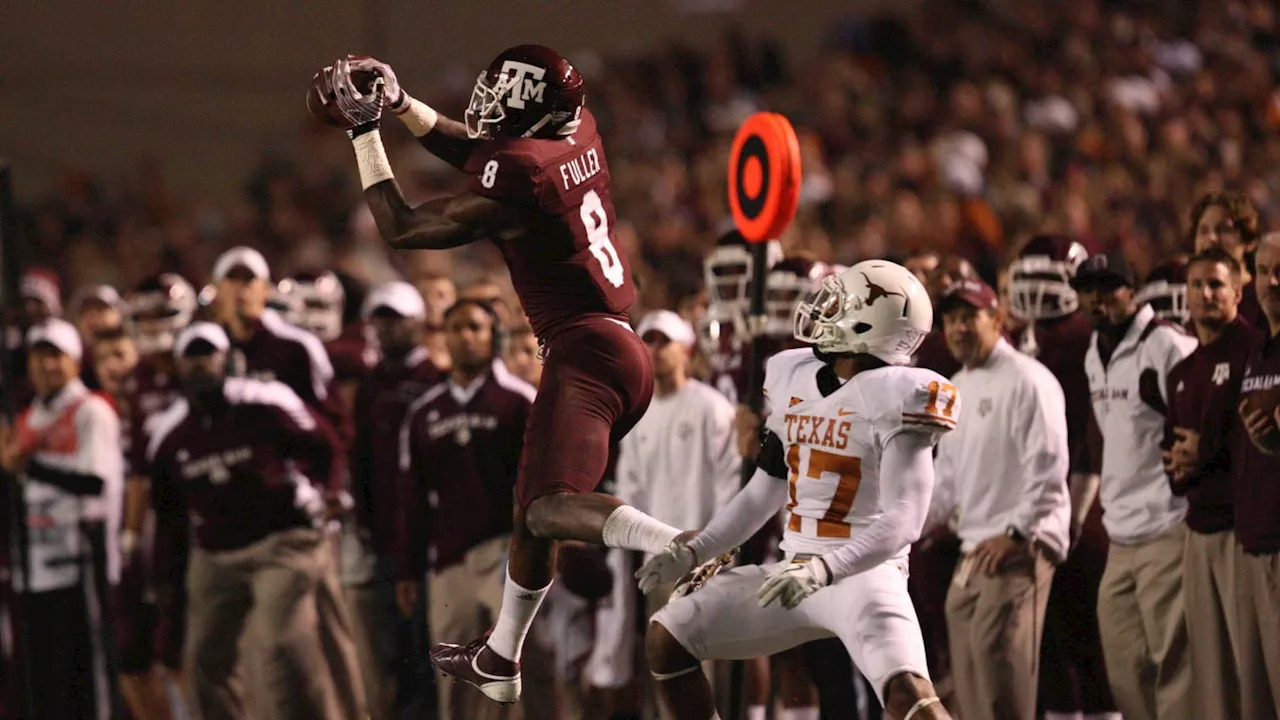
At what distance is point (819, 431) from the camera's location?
236 inches

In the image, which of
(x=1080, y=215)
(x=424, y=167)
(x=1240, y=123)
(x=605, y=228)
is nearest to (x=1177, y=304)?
(x=605, y=228)

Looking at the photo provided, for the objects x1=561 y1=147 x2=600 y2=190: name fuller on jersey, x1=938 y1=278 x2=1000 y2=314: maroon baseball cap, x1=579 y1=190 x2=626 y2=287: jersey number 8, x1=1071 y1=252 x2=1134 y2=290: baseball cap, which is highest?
x1=561 y1=147 x2=600 y2=190: name fuller on jersey

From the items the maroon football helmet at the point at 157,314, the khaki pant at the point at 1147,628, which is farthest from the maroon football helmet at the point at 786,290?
the maroon football helmet at the point at 157,314

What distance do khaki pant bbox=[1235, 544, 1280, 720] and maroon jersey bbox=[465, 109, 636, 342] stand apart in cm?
246

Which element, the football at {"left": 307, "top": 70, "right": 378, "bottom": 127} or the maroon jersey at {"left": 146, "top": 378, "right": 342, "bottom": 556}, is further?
the maroon jersey at {"left": 146, "top": 378, "right": 342, "bottom": 556}

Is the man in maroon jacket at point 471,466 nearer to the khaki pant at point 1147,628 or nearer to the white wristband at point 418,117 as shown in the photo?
the white wristband at point 418,117

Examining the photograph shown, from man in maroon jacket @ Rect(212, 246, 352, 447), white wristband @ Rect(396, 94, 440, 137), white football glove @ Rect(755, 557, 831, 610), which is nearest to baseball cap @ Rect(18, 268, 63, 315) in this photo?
man in maroon jacket @ Rect(212, 246, 352, 447)

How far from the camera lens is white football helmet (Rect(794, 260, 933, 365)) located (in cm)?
605

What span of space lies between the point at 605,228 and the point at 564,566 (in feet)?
9.99

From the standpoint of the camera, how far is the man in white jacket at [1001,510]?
753 cm

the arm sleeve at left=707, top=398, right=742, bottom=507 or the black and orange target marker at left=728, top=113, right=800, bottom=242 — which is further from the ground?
the black and orange target marker at left=728, top=113, right=800, bottom=242

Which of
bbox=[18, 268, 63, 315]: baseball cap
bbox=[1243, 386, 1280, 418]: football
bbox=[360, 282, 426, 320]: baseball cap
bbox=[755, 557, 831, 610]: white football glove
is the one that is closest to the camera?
bbox=[755, 557, 831, 610]: white football glove

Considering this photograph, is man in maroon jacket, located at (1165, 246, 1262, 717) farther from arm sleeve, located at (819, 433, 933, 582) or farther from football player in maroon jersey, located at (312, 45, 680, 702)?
football player in maroon jersey, located at (312, 45, 680, 702)

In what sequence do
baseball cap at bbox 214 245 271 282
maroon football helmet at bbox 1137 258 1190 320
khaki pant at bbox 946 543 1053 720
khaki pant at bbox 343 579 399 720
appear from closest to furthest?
khaki pant at bbox 946 543 1053 720 → maroon football helmet at bbox 1137 258 1190 320 → khaki pant at bbox 343 579 399 720 → baseball cap at bbox 214 245 271 282
